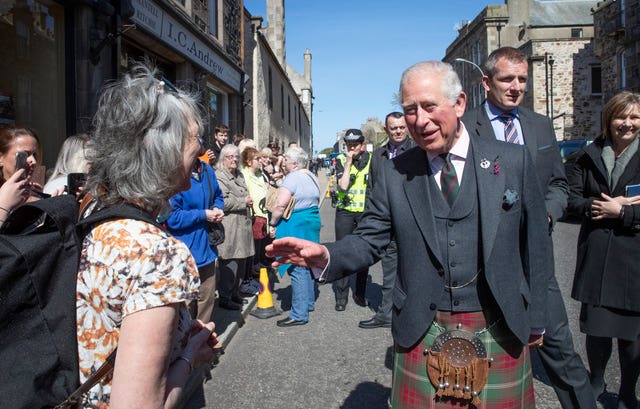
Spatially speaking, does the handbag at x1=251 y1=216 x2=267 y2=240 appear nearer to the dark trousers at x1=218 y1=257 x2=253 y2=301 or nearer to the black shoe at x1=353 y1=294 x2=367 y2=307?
the dark trousers at x1=218 y1=257 x2=253 y2=301

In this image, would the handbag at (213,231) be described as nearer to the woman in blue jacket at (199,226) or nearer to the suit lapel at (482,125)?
the woman in blue jacket at (199,226)

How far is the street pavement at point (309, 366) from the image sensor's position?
13.3 ft

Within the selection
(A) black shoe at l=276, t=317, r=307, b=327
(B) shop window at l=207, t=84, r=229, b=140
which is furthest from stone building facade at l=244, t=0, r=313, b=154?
(A) black shoe at l=276, t=317, r=307, b=327

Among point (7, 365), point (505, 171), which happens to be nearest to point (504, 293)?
point (505, 171)

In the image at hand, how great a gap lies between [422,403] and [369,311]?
443 centimetres

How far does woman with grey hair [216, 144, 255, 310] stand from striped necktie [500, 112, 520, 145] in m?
Answer: 3.58

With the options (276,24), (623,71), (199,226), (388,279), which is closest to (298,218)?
(388,279)

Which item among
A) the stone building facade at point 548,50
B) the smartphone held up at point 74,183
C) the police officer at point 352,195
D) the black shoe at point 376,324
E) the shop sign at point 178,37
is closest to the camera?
the smartphone held up at point 74,183

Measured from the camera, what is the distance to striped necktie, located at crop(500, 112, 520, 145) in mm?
3262

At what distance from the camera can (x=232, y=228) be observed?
623 cm

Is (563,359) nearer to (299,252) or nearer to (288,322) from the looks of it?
(299,252)

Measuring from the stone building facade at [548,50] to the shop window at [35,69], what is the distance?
2379cm

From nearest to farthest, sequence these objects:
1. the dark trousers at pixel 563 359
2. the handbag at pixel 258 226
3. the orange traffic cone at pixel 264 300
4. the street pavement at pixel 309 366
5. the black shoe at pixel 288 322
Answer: the dark trousers at pixel 563 359
the street pavement at pixel 309 366
the black shoe at pixel 288 322
the orange traffic cone at pixel 264 300
the handbag at pixel 258 226

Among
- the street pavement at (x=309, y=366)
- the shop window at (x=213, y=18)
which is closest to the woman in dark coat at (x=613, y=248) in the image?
the street pavement at (x=309, y=366)
